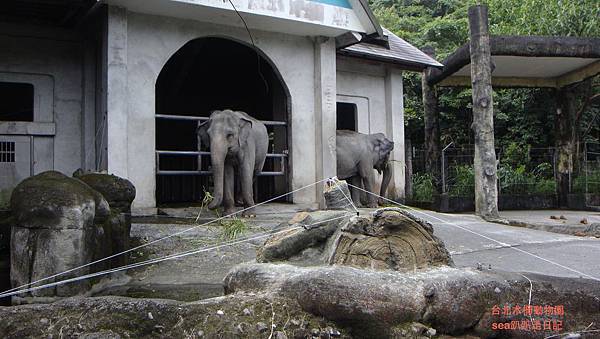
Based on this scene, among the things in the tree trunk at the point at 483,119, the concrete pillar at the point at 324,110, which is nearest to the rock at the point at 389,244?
the tree trunk at the point at 483,119

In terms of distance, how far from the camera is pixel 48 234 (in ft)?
17.3

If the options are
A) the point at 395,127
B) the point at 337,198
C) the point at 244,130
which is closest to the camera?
the point at 337,198

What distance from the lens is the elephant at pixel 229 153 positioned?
376 inches

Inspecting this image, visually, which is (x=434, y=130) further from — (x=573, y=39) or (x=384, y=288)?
(x=384, y=288)

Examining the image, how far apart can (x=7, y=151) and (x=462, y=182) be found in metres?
12.1

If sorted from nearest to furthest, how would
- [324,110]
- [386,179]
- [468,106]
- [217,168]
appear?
[217,168], [324,110], [386,179], [468,106]

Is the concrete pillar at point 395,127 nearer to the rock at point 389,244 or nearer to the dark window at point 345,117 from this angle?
the dark window at point 345,117

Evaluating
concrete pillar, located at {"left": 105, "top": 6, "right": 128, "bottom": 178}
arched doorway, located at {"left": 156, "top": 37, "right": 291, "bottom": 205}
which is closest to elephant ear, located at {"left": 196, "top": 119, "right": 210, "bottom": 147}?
concrete pillar, located at {"left": 105, "top": 6, "right": 128, "bottom": 178}

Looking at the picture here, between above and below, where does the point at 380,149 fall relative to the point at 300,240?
above

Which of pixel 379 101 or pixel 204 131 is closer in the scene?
pixel 204 131

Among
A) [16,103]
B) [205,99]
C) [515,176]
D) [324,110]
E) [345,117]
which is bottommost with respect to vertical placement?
[515,176]

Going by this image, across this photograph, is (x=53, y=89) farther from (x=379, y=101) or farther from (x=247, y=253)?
(x=379, y=101)

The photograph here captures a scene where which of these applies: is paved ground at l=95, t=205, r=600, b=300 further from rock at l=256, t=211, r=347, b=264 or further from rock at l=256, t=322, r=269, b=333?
rock at l=256, t=322, r=269, b=333

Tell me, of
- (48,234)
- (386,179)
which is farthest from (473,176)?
(48,234)
